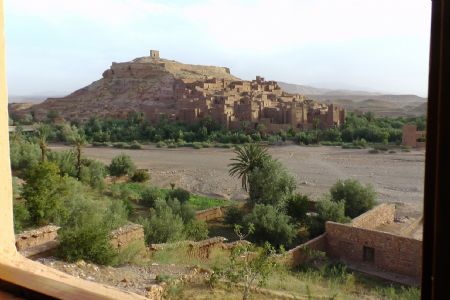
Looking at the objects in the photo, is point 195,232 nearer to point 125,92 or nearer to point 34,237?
point 34,237

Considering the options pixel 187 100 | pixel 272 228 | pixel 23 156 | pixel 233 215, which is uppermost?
pixel 187 100

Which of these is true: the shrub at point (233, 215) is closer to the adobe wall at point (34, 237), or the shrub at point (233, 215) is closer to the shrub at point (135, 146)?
the adobe wall at point (34, 237)

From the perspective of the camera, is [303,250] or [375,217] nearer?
[303,250]

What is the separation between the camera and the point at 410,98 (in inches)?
2744

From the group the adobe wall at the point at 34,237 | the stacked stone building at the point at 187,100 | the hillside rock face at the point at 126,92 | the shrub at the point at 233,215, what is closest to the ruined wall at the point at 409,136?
the stacked stone building at the point at 187,100

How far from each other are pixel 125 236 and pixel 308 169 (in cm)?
1439

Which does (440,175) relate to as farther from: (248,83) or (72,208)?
(248,83)

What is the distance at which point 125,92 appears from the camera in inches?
1757

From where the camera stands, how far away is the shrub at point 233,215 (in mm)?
11125

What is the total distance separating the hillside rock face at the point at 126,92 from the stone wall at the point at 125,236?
30.2 metres

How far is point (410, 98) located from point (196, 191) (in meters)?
62.1

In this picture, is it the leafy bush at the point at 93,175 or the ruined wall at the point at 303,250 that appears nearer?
the ruined wall at the point at 303,250

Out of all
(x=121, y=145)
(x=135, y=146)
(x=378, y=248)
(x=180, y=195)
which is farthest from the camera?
(x=121, y=145)

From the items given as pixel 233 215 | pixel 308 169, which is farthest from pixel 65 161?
pixel 308 169
